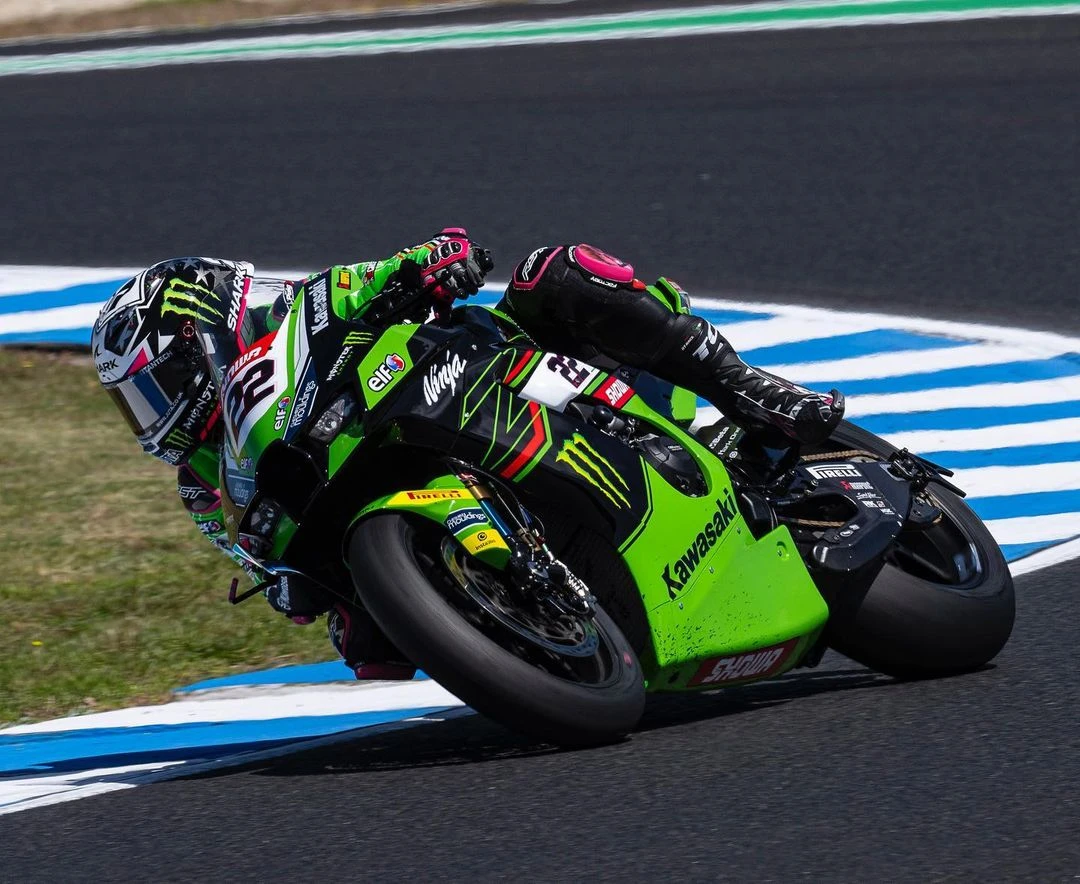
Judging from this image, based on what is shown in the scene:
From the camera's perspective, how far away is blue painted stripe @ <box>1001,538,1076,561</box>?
20.8ft

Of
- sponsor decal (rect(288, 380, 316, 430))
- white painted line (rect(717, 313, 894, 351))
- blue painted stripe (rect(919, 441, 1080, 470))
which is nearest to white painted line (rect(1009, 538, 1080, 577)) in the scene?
blue painted stripe (rect(919, 441, 1080, 470))

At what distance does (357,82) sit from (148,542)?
8.22 m

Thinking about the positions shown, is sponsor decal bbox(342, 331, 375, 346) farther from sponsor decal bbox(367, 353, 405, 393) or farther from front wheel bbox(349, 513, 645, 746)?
front wheel bbox(349, 513, 645, 746)

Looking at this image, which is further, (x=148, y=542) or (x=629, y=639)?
(x=148, y=542)

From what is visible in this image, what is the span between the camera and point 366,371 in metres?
4.53

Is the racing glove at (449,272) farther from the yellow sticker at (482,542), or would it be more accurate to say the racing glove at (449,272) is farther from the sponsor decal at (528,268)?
the yellow sticker at (482,542)

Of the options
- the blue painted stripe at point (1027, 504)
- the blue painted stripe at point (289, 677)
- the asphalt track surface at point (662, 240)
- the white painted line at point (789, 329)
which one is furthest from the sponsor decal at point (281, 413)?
the white painted line at point (789, 329)

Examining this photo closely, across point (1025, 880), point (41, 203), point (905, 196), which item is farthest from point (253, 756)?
point (41, 203)

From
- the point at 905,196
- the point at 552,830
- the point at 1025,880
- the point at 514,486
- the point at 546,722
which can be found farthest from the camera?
the point at 905,196

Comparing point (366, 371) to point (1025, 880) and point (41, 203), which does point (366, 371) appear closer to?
point (1025, 880)

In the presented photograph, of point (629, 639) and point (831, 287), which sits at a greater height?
point (629, 639)

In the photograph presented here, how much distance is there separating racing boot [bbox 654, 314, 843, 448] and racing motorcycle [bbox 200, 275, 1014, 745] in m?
0.13

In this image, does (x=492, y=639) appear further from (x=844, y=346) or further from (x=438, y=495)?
(x=844, y=346)

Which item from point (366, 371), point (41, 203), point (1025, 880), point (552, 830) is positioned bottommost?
point (41, 203)
